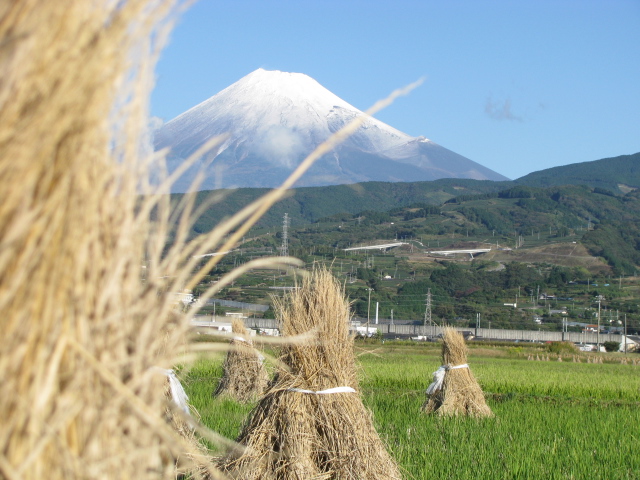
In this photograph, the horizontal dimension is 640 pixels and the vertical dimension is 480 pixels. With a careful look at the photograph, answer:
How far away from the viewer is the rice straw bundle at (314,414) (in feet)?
19.3

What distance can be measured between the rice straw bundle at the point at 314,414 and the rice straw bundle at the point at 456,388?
20.5ft

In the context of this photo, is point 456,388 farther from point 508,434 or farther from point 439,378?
point 508,434

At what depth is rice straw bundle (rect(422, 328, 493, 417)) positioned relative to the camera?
1227 centimetres

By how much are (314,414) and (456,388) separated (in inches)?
265

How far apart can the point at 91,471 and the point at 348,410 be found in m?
4.61

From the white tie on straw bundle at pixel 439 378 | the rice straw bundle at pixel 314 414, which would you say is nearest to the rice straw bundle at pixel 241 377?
the white tie on straw bundle at pixel 439 378

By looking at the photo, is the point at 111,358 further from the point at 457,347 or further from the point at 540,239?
the point at 540,239

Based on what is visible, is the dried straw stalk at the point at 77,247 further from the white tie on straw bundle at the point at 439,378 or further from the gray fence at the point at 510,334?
the gray fence at the point at 510,334

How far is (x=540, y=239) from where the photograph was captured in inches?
5576

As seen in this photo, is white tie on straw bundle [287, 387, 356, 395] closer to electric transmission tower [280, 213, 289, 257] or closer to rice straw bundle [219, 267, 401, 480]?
rice straw bundle [219, 267, 401, 480]

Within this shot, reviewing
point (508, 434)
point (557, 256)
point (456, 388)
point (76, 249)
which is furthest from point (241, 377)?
point (557, 256)

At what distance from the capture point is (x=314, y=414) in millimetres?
6094

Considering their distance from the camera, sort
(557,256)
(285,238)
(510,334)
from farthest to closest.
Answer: (557,256) < (510,334) < (285,238)

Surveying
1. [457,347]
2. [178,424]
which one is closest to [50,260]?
[178,424]
